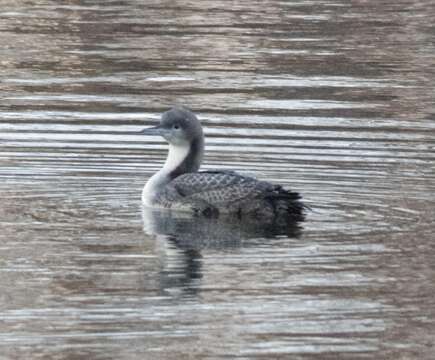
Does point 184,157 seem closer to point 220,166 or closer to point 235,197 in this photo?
point 235,197

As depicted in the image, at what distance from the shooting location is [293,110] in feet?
66.0

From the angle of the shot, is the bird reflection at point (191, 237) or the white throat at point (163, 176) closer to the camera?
the bird reflection at point (191, 237)

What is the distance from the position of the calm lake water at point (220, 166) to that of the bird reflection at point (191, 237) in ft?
0.09

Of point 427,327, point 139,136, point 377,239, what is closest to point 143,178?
point 139,136

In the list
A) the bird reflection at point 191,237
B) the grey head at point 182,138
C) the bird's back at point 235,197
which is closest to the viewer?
the bird reflection at point 191,237

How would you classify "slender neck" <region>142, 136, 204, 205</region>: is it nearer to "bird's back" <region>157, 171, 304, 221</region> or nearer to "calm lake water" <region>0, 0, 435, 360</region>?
"calm lake water" <region>0, 0, 435, 360</region>

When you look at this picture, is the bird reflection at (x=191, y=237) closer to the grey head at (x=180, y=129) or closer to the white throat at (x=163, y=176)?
the white throat at (x=163, y=176)

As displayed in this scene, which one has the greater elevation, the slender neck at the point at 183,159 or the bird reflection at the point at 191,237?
the slender neck at the point at 183,159

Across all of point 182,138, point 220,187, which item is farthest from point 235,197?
point 182,138

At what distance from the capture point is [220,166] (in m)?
17.1

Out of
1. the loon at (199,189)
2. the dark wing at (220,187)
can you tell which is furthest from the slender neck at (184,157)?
the dark wing at (220,187)

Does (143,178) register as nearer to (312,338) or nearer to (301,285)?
(301,285)

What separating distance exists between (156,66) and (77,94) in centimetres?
254

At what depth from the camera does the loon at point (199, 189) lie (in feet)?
47.0
